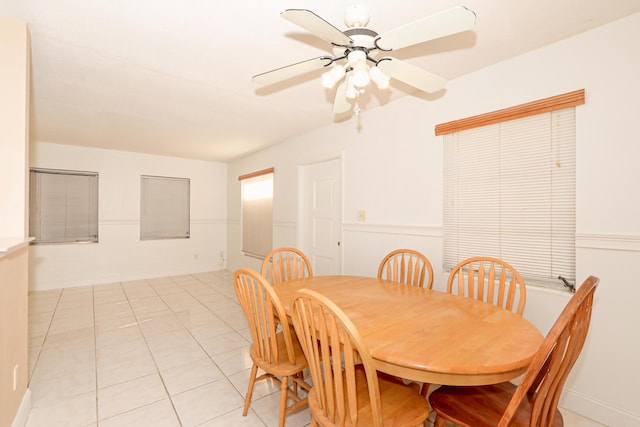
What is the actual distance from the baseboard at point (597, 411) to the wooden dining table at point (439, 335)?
38.2 inches

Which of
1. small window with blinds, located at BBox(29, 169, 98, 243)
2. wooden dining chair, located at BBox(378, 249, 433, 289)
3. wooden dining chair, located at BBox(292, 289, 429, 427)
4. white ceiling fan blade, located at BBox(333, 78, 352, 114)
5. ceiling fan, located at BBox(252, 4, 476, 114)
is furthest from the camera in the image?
small window with blinds, located at BBox(29, 169, 98, 243)

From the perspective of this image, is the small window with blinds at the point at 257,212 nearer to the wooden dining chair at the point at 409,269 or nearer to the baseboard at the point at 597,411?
the wooden dining chair at the point at 409,269

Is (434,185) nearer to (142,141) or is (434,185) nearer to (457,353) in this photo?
(457,353)

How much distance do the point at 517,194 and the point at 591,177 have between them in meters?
0.42

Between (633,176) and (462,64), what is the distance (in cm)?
131

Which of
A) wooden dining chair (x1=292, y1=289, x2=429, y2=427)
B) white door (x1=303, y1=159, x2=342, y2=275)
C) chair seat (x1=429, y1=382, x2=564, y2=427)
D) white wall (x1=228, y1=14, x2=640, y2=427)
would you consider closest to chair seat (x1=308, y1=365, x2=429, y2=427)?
wooden dining chair (x1=292, y1=289, x2=429, y2=427)

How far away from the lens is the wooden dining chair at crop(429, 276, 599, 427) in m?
0.93

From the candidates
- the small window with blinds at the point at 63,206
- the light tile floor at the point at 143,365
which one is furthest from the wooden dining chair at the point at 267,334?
the small window with blinds at the point at 63,206

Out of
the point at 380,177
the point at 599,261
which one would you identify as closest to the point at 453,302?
the point at 599,261

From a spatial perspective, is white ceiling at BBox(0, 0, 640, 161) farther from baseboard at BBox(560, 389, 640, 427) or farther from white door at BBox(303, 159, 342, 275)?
baseboard at BBox(560, 389, 640, 427)

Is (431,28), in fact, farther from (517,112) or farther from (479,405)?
(479,405)

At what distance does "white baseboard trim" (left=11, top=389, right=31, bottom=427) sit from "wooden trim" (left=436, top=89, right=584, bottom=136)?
3445 mm

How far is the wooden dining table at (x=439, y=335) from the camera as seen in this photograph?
42.6 inches

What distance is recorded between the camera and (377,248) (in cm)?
315
